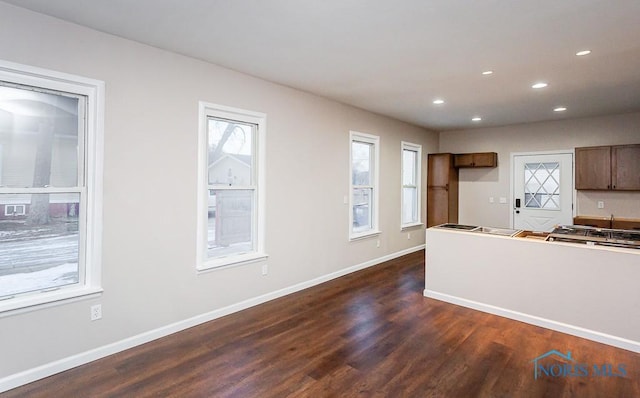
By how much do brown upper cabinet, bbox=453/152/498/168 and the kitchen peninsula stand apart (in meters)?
3.17

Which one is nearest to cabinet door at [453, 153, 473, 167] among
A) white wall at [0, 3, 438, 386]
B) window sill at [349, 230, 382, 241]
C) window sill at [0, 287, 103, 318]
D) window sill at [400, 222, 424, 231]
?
window sill at [400, 222, 424, 231]

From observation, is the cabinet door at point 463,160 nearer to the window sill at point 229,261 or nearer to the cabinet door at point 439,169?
the cabinet door at point 439,169

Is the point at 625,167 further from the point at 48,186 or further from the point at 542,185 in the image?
the point at 48,186

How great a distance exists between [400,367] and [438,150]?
5.95 metres

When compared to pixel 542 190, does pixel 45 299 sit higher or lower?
lower

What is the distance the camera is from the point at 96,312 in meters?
2.69

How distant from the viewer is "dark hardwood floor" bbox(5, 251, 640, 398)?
2.29m

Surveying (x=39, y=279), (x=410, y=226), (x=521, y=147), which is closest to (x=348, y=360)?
(x=39, y=279)

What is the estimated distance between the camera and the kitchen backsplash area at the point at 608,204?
5.46 m

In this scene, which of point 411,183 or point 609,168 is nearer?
point 609,168

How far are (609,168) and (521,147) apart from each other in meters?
1.44

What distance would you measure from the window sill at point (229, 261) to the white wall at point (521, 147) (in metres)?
5.14

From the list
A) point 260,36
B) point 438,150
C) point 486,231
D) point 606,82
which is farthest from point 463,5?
point 438,150

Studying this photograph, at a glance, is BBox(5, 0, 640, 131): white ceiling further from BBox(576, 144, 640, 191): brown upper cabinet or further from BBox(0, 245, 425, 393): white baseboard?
BBox(0, 245, 425, 393): white baseboard
